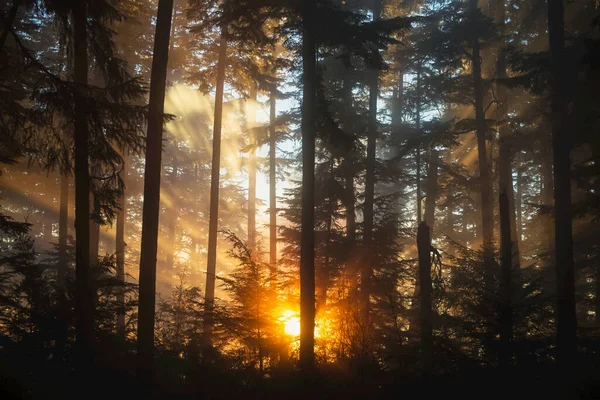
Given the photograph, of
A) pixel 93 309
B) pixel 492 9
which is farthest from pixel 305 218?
pixel 492 9

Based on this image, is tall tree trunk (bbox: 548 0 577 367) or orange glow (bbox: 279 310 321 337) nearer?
orange glow (bbox: 279 310 321 337)

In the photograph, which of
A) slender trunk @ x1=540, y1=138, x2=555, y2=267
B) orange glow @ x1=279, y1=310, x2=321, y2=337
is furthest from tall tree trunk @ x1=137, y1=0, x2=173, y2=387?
slender trunk @ x1=540, y1=138, x2=555, y2=267

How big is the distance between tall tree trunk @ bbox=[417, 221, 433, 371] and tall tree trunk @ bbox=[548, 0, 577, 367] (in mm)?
4223

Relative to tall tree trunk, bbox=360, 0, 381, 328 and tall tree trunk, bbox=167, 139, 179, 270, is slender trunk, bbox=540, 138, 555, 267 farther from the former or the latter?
tall tree trunk, bbox=167, 139, 179, 270

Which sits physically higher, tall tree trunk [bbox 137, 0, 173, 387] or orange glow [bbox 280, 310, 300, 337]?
tall tree trunk [bbox 137, 0, 173, 387]

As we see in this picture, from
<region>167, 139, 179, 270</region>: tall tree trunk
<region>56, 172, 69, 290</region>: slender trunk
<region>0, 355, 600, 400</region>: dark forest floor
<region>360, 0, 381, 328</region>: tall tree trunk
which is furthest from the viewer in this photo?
<region>167, 139, 179, 270</region>: tall tree trunk

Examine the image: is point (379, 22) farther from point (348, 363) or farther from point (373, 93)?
point (348, 363)

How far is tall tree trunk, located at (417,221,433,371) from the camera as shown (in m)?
8.62

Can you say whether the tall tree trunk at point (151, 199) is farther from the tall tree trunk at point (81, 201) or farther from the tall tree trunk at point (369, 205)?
the tall tree trunk at point (369, 205)

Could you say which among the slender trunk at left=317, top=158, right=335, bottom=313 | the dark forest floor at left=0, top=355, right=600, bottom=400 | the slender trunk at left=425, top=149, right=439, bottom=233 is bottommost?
the dark forest floor at left=0, top=355, right=600, bottom=400

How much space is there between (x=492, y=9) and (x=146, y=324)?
2732cm

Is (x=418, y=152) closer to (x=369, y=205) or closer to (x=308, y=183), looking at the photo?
(x=369, y=205)

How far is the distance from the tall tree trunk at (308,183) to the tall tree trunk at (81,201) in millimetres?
5290

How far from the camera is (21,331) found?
8828mm
